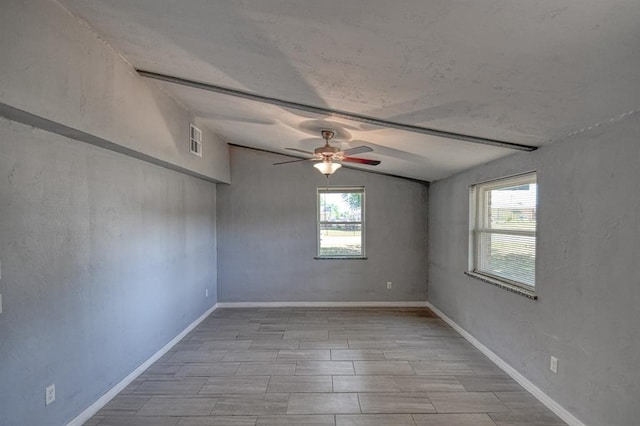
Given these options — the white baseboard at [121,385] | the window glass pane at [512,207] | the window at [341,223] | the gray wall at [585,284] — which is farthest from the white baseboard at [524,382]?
the white baseboard at [121,385]

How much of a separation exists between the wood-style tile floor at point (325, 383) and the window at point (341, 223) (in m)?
1.48

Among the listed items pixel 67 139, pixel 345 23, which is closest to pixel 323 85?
pixel 345 23

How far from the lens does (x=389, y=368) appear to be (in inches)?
127

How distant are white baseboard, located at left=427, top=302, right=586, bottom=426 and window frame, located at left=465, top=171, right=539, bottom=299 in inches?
30.4

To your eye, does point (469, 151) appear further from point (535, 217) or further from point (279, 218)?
point (279, 218)

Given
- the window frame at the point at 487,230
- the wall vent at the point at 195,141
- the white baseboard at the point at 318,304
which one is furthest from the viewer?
the white baseboard at the point at 318,304

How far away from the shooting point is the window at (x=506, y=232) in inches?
118

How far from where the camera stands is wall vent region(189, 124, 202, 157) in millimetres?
3873

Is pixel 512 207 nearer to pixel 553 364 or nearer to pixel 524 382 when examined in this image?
pixel 553 364

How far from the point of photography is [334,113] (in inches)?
108

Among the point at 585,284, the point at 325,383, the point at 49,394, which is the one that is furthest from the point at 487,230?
the point at 49,394

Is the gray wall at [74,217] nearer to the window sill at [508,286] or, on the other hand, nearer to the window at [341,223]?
the window at [341,223]

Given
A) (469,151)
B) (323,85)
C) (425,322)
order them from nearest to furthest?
(323,85)
(469,151)
(425,322)

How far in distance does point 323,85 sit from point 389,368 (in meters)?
2.80
